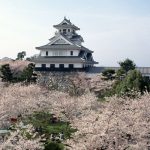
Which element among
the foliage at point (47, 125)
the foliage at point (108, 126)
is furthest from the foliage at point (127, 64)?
the foliage at point (108, 126)

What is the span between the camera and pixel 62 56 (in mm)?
52750

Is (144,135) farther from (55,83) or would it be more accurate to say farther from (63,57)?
(63,57)

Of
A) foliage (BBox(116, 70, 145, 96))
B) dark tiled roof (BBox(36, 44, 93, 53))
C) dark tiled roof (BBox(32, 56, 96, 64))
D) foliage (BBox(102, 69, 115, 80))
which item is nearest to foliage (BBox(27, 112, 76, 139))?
foliage (BBox(116, 70, 145, 96))

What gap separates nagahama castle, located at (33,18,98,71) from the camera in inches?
2009

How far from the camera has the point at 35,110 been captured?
3103cm

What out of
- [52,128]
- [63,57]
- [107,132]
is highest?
[63,57]

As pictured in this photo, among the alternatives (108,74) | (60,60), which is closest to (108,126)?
(108,74)

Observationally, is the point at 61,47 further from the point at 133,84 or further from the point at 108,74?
the point at 133,84

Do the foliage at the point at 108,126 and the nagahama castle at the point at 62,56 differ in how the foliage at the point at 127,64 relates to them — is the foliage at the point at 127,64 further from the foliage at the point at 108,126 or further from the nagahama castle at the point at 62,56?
the foliage at the point at 108,126

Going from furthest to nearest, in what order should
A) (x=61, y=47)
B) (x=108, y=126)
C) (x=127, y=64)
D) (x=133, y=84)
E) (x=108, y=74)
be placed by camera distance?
(x=61, y=47) < (x=127, y=64) < (x=108, y=74) < (x=133, y=84) < (x=108, y=126)

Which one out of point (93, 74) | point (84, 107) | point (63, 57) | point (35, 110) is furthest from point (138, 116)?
Answer: point (63, 57)

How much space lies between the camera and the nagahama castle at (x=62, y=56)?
5103 centimetres

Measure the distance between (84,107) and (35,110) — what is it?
429cm

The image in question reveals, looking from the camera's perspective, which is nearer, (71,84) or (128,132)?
(128,132)
